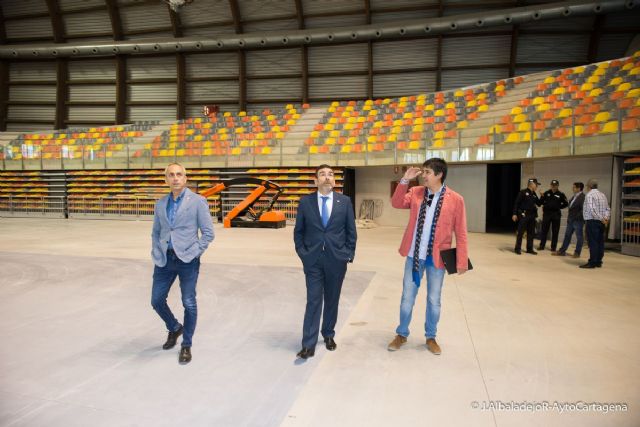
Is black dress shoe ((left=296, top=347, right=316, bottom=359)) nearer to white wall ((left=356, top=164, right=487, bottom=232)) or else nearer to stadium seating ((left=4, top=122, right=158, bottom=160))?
white wall ((left=356, top=164, right=487, bottom=232))

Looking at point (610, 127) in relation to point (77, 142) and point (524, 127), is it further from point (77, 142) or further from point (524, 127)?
point (77, 142)

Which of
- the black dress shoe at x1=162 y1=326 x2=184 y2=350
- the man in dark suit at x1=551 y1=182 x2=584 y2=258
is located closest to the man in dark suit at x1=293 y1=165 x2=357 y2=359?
the black dress shoe at x1=162 y1=326 x2=184 y2=350

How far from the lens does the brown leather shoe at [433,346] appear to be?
3.34m

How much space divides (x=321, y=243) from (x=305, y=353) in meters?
0.83

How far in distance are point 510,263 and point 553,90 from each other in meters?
9.76

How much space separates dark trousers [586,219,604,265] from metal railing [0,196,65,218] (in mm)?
19097

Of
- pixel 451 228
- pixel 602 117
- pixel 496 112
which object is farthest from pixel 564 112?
pixel 451 228

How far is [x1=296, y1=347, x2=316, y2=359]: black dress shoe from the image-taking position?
128 inches

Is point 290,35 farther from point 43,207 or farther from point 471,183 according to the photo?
point 43,207

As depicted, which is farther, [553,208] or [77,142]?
[77,142]

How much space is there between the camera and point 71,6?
20969 millimetres

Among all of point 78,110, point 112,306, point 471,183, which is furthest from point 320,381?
point 78,110

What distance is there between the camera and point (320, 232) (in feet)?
10.7

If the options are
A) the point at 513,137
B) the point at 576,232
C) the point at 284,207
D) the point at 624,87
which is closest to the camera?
the point at 576,232
